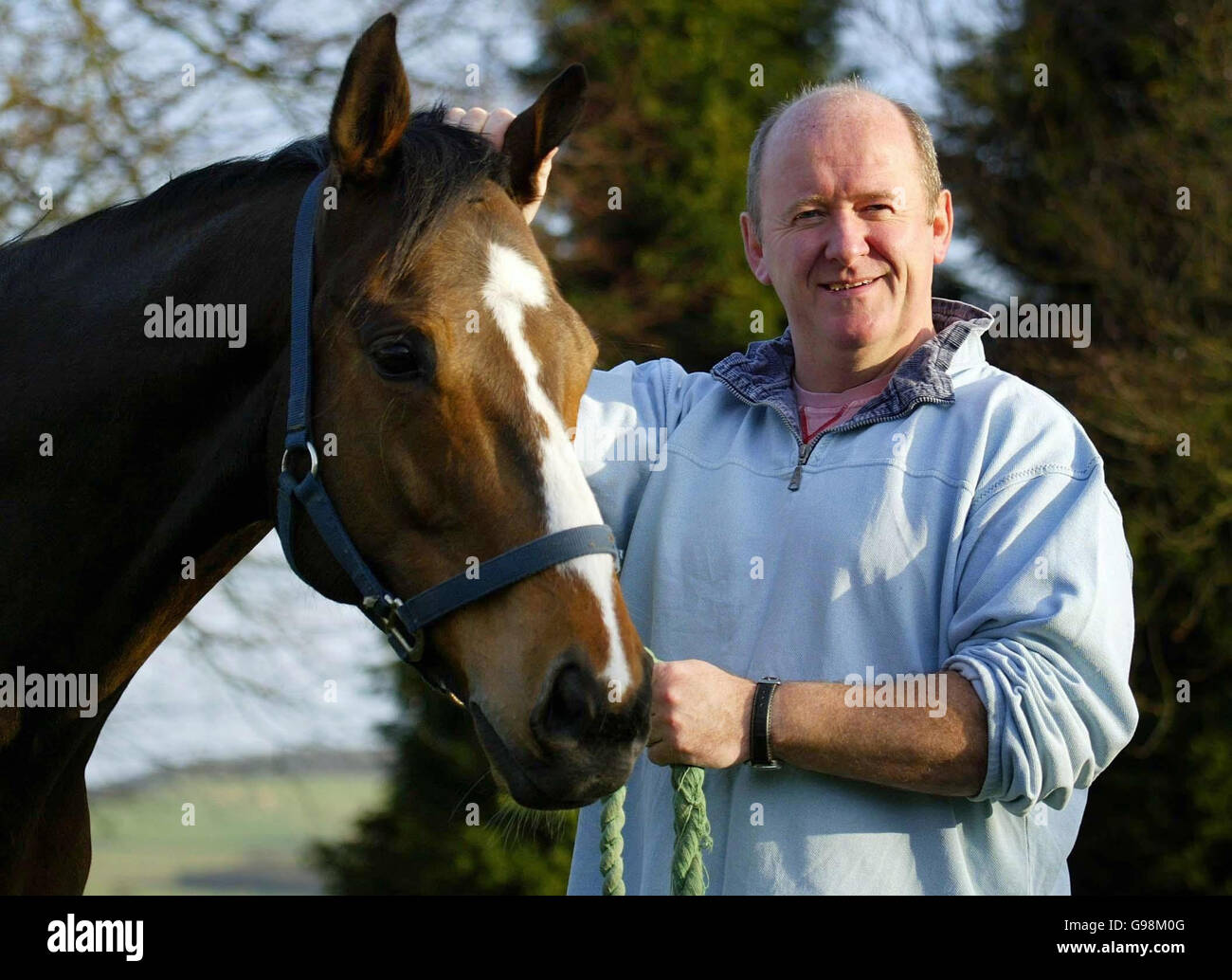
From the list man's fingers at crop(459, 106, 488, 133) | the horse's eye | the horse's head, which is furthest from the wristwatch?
man's fingers at crop(459, 106, 488, 133)

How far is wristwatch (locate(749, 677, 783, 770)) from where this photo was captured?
2.29 meters

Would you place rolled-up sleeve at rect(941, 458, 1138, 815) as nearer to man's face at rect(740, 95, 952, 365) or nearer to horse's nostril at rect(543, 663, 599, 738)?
man's face at rect(740, 95, 952, 365)

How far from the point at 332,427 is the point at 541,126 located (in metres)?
0.81

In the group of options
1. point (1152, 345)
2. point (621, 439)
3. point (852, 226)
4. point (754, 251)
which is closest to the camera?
point (852, 226)

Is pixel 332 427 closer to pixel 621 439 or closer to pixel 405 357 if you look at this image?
pixel 405 357

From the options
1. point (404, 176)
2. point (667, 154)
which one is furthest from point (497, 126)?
point (667, 154)

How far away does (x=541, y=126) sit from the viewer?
2607 millimetres

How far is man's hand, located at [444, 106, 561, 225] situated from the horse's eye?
504 millimetres

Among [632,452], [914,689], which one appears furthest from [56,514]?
[914,689]

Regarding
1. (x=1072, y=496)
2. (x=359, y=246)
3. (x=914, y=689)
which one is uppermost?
(x=359, y=246)
